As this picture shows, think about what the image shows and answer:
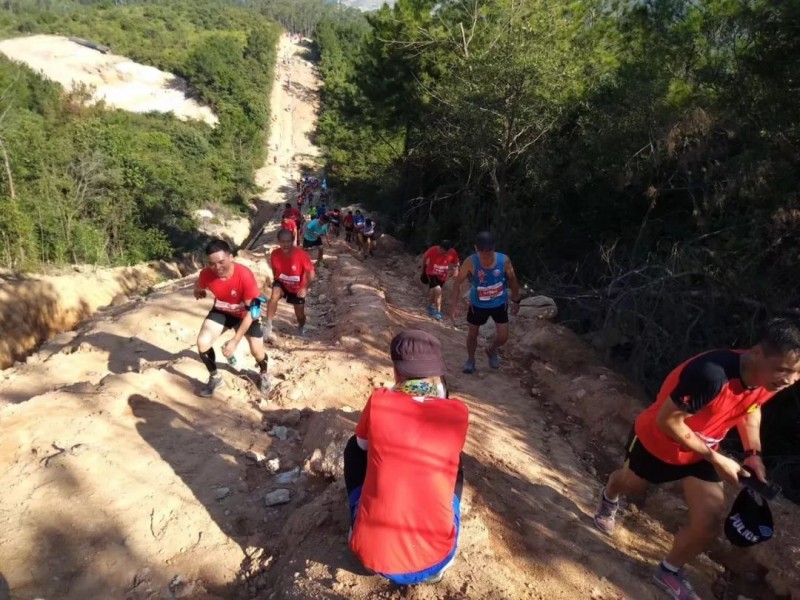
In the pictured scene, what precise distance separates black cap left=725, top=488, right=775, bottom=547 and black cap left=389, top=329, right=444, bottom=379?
1.69 metres

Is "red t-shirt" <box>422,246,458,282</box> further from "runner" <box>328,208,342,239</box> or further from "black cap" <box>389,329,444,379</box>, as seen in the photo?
"runner" <box>328,208,342,239</box>

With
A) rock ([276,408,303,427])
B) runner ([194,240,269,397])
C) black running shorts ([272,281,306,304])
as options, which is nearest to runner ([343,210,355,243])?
black running shorts ([272,281,306,304])

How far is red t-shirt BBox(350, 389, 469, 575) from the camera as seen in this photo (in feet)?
7.08

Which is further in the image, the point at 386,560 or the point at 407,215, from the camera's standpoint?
the point at 407,215

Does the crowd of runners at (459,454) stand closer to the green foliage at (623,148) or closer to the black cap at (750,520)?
the black cap at (750,520)

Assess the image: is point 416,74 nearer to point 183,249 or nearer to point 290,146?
point 183,249

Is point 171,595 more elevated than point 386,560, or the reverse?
point 386,560

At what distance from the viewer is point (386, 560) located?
2205 millimetres

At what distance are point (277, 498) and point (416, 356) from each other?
1.81 metres

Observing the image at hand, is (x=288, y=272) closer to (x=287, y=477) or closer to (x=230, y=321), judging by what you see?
(x=230, y=321)

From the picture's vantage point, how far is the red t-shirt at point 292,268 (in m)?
6.08

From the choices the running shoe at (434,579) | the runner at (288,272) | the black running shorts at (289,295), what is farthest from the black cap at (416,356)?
the black running shorts at (289,295)

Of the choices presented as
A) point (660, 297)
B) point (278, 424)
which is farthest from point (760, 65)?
point (278, 424)

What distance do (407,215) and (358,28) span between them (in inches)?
3186
